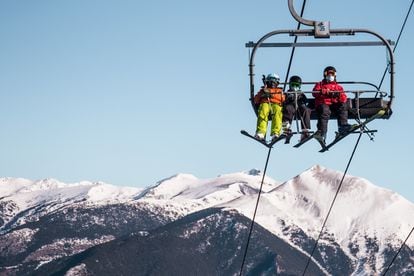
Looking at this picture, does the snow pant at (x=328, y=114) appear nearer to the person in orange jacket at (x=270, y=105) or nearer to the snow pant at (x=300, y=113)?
the snow pant at (x=300, y=113)

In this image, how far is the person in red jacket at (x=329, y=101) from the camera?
25.5 m

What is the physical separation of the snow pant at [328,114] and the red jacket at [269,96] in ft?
3.78

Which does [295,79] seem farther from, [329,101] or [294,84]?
[329,101]

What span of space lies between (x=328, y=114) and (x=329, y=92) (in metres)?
0.76

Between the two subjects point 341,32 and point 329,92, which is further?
point 329,92

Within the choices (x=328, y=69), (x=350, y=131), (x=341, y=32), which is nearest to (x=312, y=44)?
(x=341, y=32)

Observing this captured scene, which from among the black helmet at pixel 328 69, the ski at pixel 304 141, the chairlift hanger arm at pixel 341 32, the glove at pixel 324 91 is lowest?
the ski at pixel 304 141

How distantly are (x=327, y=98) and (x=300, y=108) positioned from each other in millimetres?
773

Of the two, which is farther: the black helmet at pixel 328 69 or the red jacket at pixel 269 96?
the black helmet at pixel 328 69

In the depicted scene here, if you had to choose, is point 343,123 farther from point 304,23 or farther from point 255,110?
point 304,23

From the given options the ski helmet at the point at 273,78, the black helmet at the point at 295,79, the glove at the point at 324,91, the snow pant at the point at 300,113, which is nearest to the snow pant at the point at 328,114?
the snow pant at the point at 300,113

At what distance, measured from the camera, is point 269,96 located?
1001 inches

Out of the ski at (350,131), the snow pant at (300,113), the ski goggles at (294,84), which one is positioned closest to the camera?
the ski at (350,131)

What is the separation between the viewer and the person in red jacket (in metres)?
25.5
